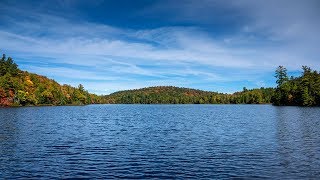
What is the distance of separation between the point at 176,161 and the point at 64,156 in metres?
12.7

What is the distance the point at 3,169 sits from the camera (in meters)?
29.6

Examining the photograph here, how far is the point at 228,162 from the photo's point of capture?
108 feet

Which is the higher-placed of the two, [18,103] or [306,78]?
[306,78]

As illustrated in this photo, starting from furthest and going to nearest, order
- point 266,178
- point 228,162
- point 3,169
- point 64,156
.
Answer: point 64,156
point 228,162
point 3,169
point 266,178

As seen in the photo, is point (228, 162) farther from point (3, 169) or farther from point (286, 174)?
point (3, 169)

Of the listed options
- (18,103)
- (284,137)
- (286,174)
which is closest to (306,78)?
(284,137)

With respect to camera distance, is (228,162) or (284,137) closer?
(228,162)

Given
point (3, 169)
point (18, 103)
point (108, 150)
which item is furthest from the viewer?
point (18, 103)

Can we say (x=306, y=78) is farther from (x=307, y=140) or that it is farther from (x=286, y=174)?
(x=286, y=174)

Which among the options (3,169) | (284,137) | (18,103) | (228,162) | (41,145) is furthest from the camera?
(18,103)

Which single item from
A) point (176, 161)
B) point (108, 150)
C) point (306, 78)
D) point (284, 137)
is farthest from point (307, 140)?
point (306, 78)

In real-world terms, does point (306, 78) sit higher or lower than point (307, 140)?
higher

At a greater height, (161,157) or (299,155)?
(299,155)

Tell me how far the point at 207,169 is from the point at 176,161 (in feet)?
15.0
